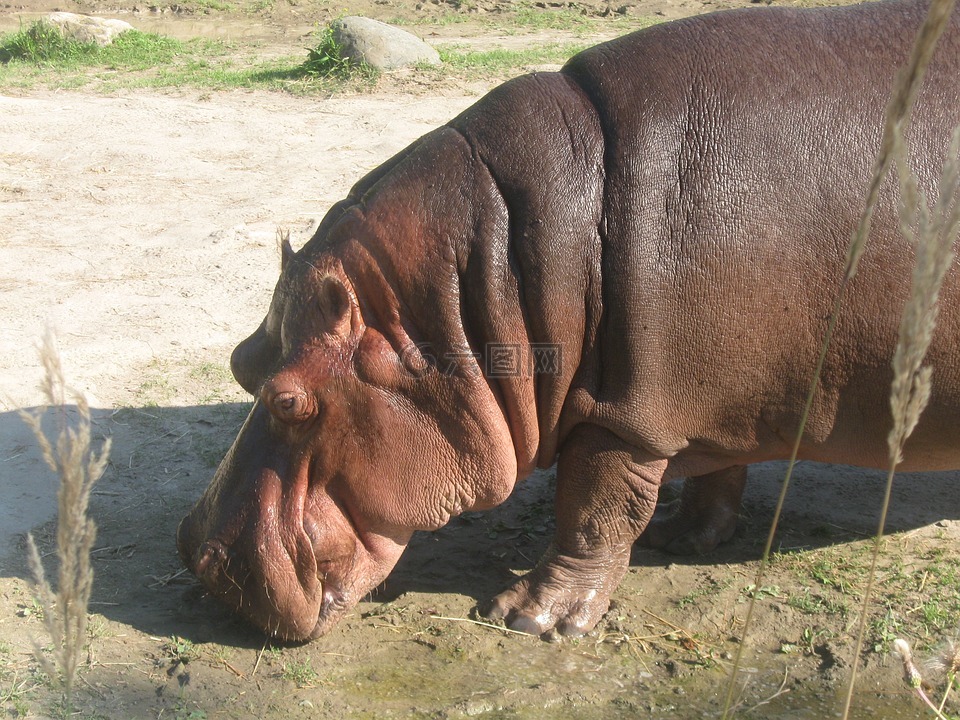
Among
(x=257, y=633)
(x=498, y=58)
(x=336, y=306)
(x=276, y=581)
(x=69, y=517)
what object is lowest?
(x=257, y=633)

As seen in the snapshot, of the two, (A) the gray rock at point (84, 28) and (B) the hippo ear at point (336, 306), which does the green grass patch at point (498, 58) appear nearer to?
(A) the gray rock at point (84, 28)

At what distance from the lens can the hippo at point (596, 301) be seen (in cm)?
315

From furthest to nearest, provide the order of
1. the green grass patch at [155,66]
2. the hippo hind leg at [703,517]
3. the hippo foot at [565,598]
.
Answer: the green grass patch at [155,66]
the hippo hind leg at [703,517]
the hippo foot at [565,598]

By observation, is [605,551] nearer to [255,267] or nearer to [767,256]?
[767,256]

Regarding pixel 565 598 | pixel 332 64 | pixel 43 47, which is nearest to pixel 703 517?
pixel 565 598

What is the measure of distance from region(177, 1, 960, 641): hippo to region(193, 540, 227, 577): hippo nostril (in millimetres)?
19

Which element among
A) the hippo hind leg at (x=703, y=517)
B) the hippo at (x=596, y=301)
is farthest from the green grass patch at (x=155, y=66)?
the hippo at (x=596, y=301)

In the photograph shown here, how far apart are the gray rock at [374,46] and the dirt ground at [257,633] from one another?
3.21 m

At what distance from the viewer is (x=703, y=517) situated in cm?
419

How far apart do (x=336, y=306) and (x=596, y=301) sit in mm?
741

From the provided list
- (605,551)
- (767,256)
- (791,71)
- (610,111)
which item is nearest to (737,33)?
(791,71)

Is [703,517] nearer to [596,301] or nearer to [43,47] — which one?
[596,301]

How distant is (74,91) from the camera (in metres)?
9.73

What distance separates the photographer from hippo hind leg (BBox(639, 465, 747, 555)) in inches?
164
